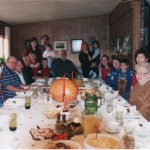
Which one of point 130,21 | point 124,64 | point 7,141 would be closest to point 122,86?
point 124,64

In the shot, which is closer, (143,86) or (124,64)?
(143,86)

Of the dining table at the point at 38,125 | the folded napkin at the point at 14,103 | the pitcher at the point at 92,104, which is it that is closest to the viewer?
the dining table at the point at 38,125

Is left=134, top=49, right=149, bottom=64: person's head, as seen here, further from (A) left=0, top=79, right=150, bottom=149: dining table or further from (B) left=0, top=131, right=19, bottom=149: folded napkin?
(B) left=0, top=131, right=19, bottom=149: folded napkin

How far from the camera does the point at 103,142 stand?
1.49m

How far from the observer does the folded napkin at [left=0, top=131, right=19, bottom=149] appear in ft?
4.87

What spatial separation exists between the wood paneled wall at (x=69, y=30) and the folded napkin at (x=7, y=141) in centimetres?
959

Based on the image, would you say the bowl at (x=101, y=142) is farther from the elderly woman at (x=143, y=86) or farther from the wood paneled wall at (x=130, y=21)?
the wood paneled wall at (x=130, y=21)

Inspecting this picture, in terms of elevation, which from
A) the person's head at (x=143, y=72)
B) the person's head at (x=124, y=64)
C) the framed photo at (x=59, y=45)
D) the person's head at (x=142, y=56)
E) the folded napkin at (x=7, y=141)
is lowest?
the folded napkin at (x=7, y=141)

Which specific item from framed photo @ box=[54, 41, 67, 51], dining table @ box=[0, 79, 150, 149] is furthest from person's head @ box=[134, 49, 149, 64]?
framed photo @ box=[54, 41, 67, 51]

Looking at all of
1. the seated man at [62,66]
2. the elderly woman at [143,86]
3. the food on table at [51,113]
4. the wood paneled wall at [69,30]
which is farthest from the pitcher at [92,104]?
the wood paneled wall at [69,30]

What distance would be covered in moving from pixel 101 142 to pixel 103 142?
11 millimetres

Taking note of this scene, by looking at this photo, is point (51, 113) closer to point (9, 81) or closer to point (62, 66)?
point (9, 81)

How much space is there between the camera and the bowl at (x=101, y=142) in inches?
57.1

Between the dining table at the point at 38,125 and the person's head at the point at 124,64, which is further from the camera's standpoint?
the person's head at the point at 124,64
